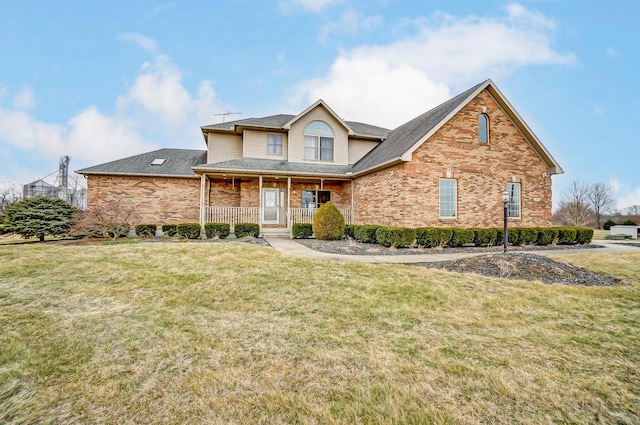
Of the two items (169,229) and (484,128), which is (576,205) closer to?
(484,128)

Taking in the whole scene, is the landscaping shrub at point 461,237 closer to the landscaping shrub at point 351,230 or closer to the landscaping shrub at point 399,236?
the landscaping shrub at point 399,236

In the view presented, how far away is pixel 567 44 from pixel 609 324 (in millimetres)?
16846

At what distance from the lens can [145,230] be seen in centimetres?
1388

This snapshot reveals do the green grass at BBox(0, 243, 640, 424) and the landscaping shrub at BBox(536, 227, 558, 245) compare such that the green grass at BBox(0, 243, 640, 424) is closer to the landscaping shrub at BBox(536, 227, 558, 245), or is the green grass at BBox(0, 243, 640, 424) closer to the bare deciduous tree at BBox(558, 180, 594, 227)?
the landscaping shrub at BBox(536, 227, 558, 245)

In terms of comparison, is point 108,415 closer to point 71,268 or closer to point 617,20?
point 71,268

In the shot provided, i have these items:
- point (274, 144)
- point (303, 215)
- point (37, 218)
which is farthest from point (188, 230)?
point (274, 144)

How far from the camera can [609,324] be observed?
156 inches

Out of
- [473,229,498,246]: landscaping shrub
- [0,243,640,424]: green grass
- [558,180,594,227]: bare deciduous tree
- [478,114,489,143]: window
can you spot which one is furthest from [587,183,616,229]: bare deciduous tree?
[0,243,640,424]: green grass

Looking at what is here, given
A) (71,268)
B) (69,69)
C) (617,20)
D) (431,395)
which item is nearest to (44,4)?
(69,69)

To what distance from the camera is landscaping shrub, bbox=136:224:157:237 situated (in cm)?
1380

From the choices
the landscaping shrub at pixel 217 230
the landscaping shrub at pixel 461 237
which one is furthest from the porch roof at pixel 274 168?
the landscaping shrub at pixel 461 237

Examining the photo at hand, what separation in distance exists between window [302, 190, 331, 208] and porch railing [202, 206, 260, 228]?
3.09 metres

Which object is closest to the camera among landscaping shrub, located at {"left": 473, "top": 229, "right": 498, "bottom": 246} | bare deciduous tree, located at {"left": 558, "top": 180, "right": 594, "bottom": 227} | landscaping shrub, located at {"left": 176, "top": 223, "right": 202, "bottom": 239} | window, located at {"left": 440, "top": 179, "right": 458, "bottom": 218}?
landscaping shrub, located at {"left": 473, "top": 229, "right": 498, "bottom": 246}

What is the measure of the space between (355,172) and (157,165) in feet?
39.0
